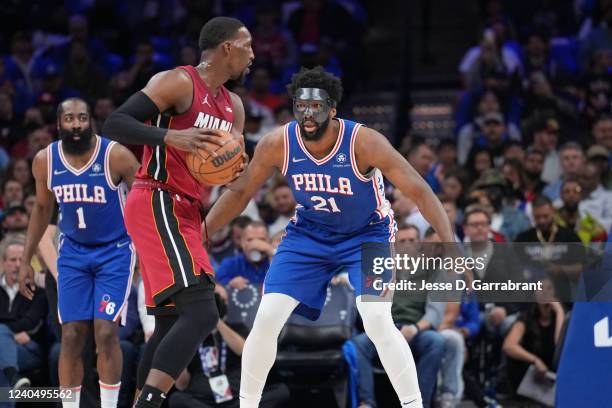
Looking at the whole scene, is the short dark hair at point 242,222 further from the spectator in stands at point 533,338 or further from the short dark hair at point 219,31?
the short dark hair at point 219,31

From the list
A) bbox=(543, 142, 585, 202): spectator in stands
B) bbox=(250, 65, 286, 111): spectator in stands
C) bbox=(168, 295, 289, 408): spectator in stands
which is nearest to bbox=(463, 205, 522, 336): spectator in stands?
bbox=(543, 142, 585, 202): spectator in stands

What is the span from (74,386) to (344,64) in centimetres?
771

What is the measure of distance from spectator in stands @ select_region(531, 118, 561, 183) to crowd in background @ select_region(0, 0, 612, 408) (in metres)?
0.01

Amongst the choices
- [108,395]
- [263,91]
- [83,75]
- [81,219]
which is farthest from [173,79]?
[83,75]

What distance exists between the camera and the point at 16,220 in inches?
380

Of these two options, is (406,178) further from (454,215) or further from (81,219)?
(454,215)

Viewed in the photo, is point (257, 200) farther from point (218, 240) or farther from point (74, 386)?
point (74, 386)

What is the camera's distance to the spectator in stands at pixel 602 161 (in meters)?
10.4

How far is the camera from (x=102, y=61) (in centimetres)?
1384

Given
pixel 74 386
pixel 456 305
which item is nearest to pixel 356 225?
pixel 74 386

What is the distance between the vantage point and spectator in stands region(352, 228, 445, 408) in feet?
27.6

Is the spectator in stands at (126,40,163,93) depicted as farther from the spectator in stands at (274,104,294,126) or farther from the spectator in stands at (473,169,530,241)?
the spectator in stands at (473,169,530,241)

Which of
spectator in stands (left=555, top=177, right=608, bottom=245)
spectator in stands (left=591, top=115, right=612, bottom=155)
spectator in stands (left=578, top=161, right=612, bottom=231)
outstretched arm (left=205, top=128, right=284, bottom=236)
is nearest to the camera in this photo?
outstretched arm (left=205, top=128, right=284, bottom=236)

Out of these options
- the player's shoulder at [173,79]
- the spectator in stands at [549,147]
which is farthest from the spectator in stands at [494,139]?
the player's shoulder at [173,79]
